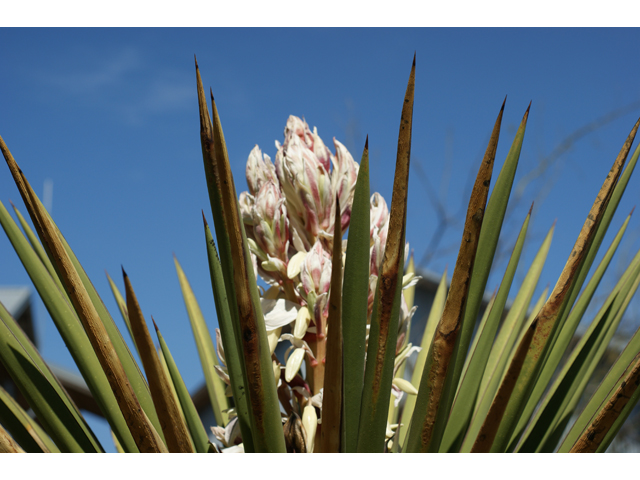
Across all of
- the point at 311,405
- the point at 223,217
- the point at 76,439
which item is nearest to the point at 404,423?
the point at 311,405

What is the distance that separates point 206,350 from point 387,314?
708 mm

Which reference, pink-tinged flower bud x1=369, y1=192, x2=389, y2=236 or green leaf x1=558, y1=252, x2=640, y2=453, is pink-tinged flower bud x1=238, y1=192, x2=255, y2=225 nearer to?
pink-tinged flower bud x1=369, y1=192, x2=389, y2=236

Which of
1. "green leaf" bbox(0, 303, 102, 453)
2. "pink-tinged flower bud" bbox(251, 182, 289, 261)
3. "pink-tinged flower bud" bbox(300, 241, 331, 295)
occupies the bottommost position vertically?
"green leaf" bbox(0, 303, 102, 453)

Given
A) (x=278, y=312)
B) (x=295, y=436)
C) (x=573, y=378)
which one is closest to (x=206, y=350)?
(x=278, y=312)

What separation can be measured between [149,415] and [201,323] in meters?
0.48

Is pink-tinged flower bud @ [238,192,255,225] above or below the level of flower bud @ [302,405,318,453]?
above

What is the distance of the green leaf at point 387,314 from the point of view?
51 cm

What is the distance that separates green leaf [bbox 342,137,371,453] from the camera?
1.66 feet

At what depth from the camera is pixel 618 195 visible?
750 millimetres

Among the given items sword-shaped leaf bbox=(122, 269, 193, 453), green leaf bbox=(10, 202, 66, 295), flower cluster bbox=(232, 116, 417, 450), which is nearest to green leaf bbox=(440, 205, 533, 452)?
flower cluster bbox=(232, 116, 417, 450)

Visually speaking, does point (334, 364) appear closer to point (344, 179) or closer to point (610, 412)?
point (610, 412)

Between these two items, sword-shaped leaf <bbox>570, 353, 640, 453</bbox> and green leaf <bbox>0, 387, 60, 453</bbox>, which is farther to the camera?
green leaf <bbox>0, 387, 60, 453</bbox>

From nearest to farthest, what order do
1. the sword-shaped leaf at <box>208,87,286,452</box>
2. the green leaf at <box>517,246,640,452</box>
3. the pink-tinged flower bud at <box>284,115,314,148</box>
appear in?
1. the sword-shaped leaf at <box>208,87,286,452</box>
2. the green leaf at <box>517,246,640,452</box>
3. the pink-tinged flower bud at <box>284,115,314,148</box>

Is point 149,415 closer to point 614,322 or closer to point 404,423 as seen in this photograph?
point 404,423
